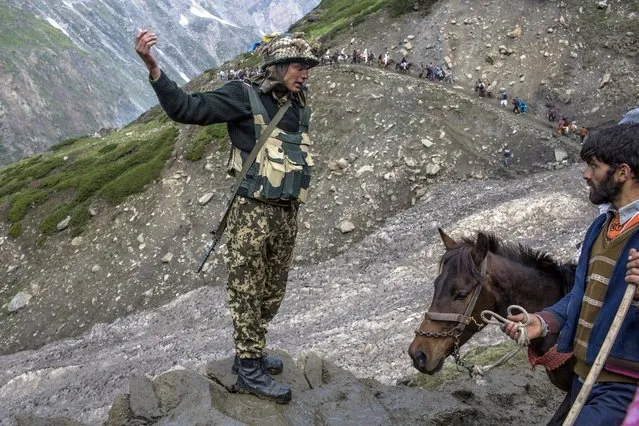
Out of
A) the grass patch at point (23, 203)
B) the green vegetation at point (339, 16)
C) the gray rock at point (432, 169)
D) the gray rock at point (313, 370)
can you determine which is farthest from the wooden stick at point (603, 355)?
the green vegetation at point (339, 16)

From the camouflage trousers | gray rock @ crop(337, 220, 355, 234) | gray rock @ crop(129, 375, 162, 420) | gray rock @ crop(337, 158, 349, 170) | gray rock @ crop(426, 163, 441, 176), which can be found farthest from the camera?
gray rock @ crop(337, 158, 349, 170)

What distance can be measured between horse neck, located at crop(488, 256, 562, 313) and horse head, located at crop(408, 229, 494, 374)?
0.40ft

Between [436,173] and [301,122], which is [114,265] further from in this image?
[301,122]

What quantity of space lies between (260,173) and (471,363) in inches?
247

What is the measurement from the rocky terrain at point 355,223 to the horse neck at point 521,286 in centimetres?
675

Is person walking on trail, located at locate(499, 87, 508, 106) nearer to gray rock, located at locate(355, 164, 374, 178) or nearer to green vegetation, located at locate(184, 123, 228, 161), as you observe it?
gray rock, located at locate(355, 164, 374, 178)

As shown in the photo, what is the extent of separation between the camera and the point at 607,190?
385 cm

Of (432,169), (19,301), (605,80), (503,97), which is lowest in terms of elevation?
(605,80)

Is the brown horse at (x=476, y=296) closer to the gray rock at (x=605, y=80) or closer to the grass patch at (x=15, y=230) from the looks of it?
the gray rock at (x=605, y=80)

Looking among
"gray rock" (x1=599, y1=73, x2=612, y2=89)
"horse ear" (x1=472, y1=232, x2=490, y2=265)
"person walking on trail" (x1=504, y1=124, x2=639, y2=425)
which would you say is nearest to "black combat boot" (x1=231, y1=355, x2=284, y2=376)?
"horse ear" (x1=472, y1=232, x2=490, y2=265)

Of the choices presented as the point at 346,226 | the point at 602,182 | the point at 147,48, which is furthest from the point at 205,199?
the point at 602,182

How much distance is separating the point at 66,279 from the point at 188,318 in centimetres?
841

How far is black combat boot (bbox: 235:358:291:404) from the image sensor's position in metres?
6.21

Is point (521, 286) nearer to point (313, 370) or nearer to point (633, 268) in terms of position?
point (633, 268)
